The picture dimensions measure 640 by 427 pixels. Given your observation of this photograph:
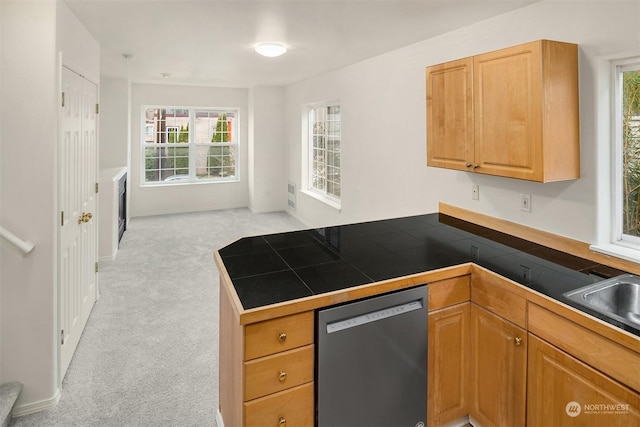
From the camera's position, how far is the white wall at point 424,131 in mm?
2076

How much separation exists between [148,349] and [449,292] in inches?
85.4

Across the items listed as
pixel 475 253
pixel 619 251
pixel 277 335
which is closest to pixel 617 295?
pixel 619 251

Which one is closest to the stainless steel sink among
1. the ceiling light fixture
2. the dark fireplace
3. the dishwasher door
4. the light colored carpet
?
the dishwasher door

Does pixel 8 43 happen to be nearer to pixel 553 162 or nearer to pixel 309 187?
pixel 553 162

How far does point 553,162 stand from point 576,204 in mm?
345

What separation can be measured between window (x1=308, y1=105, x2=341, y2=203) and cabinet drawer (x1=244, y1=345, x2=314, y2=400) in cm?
422

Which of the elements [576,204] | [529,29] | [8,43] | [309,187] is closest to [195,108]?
[309,187]

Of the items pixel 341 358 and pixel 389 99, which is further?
pixel 389 99

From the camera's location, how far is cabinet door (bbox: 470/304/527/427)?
170 cm

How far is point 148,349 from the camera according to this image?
9.21 ft

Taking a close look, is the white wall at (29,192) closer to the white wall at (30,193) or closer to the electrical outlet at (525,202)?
the white wall at (30,193)

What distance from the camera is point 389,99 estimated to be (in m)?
3.99

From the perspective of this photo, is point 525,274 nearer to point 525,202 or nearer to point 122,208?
point 525,202

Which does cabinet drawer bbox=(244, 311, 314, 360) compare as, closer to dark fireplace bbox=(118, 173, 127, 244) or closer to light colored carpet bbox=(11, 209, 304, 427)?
light colored carpet bbox=(11, 209, 304, 427)
